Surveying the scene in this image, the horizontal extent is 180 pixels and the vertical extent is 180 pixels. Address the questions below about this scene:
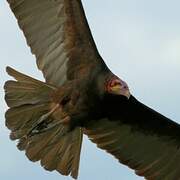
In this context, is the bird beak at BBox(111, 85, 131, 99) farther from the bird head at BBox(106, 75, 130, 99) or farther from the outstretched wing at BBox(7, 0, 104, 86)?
the outstretched wing at BBox(7, 0, 104, 86)

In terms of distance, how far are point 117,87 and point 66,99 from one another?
74cm

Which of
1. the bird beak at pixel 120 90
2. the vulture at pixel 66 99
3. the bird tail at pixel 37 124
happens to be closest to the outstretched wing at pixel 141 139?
the vulture at pixel 66 99

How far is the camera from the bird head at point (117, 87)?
13477 mm

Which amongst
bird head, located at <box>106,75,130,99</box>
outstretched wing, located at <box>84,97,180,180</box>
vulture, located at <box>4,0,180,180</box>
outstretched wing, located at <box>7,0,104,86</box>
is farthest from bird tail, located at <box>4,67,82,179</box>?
bird head, located at <box>106,75,130,99</box>

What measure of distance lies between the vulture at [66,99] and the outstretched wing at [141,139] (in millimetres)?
15

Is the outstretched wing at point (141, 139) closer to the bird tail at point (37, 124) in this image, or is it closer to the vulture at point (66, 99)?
the vulture at point (66, 99)

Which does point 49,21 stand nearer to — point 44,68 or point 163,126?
point 44,68

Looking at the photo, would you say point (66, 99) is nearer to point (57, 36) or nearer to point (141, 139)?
point (57, 36)

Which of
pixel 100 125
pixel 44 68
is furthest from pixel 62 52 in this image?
pixel 100 125

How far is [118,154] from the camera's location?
15000mm

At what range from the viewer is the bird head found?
44.2 feet

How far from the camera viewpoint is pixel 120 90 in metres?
13.5

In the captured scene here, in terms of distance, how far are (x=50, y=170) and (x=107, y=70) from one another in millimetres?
Answer: 1646

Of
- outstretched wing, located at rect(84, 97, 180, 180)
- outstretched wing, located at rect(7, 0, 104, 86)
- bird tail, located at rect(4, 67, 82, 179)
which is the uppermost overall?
outstretched wing, located at rect(7, 0, 104, 86)
